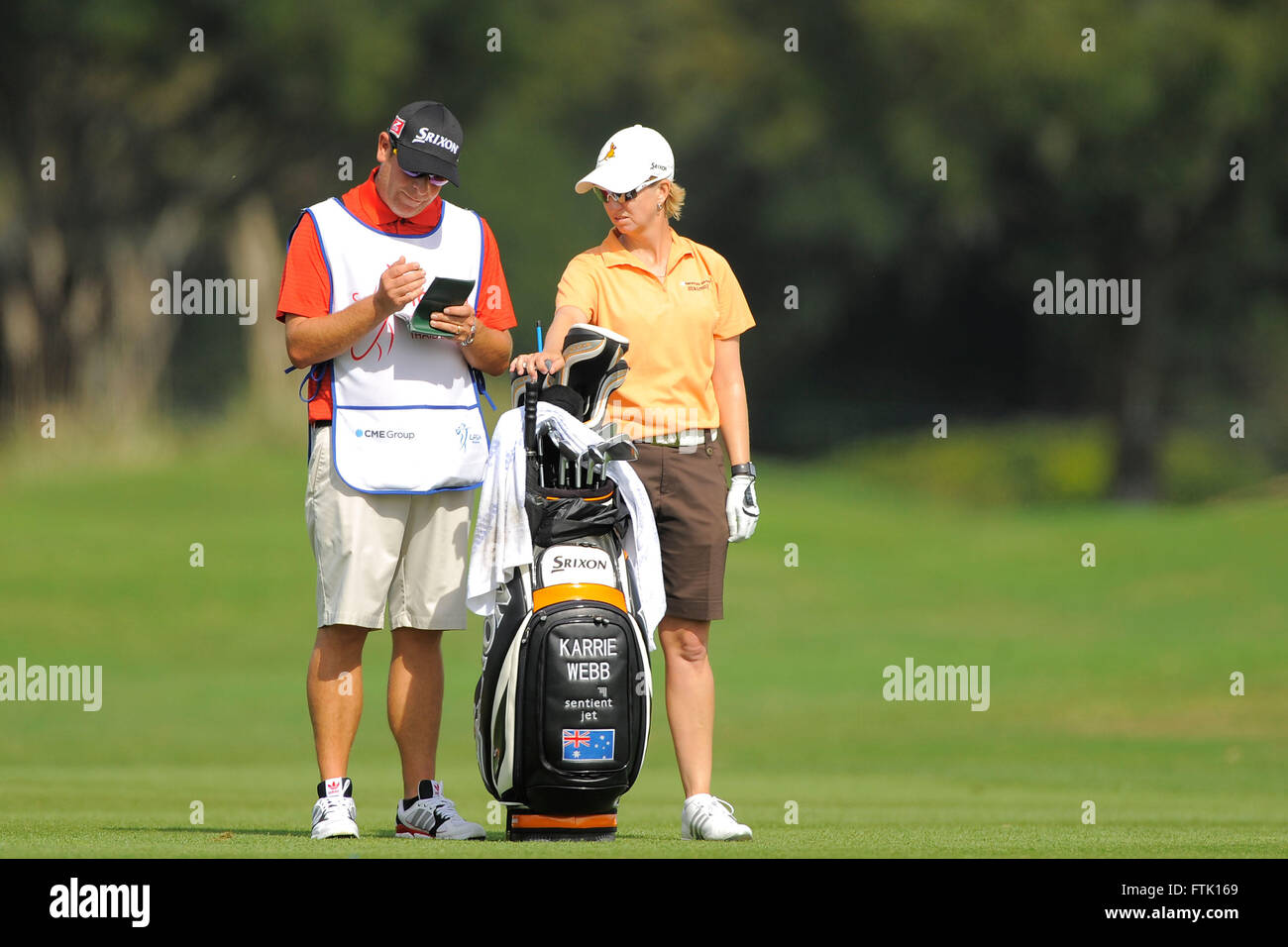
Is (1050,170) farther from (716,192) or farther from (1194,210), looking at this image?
(716,192)

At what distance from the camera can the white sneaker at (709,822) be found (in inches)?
259

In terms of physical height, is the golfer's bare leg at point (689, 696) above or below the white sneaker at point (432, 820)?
above

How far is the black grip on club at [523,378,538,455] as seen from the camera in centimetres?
654

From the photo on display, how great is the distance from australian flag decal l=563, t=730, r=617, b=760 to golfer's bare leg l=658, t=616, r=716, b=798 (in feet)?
1.89

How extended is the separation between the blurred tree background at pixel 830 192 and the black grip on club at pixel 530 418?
22.2 meters

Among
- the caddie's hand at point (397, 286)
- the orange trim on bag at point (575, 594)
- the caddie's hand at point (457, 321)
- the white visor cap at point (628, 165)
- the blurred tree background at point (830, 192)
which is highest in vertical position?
the blurred tree background at point (830, 192)

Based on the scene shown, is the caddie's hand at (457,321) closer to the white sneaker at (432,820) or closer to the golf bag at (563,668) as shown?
the golf bag at (563,668)

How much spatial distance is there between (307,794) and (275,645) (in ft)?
28.9

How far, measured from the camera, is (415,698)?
6.84 metres

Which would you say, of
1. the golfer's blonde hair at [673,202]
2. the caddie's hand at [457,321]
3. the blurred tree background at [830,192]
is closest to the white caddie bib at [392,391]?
the caddie's hand at [457,321]

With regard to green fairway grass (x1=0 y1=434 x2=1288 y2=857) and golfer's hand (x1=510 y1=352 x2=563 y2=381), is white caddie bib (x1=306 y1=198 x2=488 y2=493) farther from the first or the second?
green fairway grass (x1=0 y1=434 x2=1288 y2=857)

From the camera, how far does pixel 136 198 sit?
31.4 metres

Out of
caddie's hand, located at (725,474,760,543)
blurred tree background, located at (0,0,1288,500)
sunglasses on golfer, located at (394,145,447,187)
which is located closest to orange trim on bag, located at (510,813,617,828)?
caddie's hand, located at (725,474,760,543)
